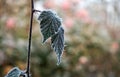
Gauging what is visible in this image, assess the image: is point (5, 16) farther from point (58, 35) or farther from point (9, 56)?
point (58, 35)

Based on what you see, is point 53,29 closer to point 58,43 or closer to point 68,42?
point 58,43

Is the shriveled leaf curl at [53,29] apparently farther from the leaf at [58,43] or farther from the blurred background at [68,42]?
the blurred background at [68,42]

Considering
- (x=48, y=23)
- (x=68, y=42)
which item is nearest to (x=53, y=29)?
(x=48, y=23)

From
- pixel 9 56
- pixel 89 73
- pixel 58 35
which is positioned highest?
pixel 58 35

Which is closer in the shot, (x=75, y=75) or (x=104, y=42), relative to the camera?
(x=75, y=75)

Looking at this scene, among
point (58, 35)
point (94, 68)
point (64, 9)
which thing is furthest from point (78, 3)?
point (58, 35)

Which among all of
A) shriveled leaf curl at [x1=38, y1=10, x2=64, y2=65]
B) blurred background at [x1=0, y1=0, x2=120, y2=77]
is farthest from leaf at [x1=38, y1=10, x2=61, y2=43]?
blurred background at [x1=0, y1=0, x2=120, y2=77]

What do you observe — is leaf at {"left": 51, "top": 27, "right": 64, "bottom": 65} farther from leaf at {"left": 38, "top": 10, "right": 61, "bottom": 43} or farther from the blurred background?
the blurred background
